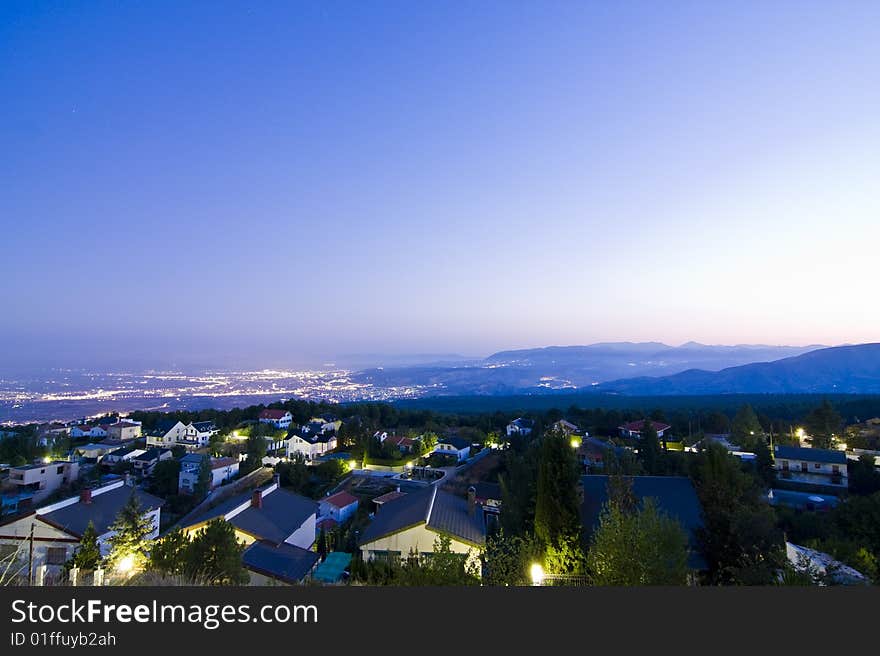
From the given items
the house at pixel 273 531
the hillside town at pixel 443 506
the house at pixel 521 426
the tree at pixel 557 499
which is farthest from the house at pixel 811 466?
the house at pixel 273 531

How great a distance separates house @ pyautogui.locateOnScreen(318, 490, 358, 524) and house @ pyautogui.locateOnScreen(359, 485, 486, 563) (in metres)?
7.78

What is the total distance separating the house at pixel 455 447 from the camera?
147 ft

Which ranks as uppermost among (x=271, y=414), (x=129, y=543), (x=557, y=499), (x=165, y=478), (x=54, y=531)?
(x=557, y=499)

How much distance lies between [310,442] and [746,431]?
146 feet

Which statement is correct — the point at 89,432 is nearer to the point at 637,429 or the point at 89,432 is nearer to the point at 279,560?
the point at 279,560

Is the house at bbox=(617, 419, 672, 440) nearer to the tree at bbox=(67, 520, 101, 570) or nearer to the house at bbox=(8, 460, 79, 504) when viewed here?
the tree at bbox=(67, 520, 101, 570)

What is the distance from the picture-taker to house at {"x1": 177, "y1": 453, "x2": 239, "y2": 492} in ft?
118

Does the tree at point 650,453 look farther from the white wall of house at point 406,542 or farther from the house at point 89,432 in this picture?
the house at point 89,432

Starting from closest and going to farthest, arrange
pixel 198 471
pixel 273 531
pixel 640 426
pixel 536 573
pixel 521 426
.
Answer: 1. pixel 536 573
2. pixel 273 531
3. pixel 198 471
4. pixel 640 426
5. pixel 521 426

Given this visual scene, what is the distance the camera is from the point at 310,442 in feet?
160

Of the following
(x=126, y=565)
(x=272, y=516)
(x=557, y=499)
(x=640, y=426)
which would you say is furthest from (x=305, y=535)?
(x=640, y=426)

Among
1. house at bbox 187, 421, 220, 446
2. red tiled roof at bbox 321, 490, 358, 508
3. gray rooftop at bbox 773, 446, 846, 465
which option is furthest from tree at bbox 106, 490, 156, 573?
gray rooftop at bbox 773, 446, 846, 465

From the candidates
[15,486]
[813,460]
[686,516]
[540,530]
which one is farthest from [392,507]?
[15,486]

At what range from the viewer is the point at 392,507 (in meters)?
22.7
